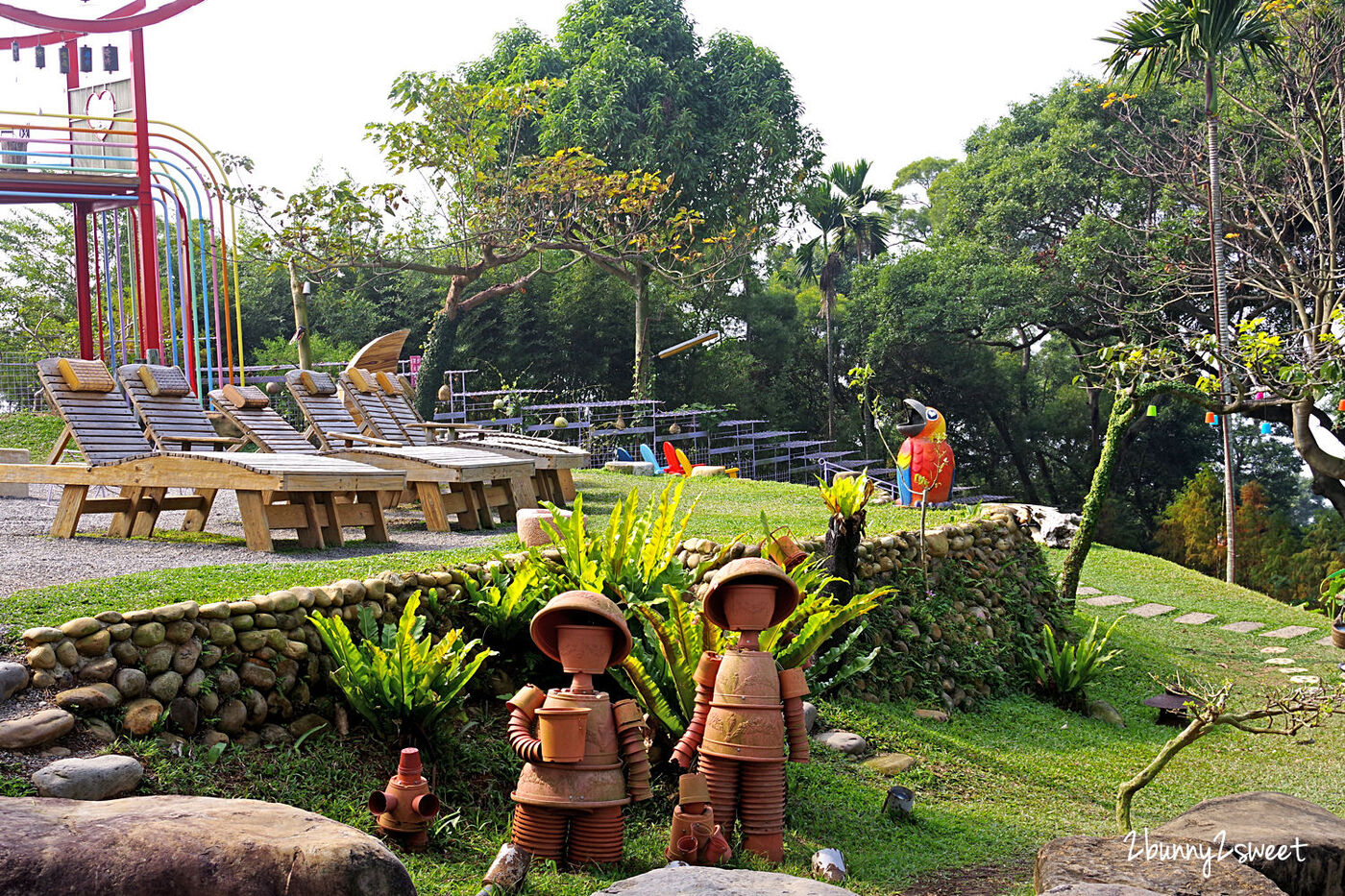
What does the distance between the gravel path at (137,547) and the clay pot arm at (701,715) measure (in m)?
3.08

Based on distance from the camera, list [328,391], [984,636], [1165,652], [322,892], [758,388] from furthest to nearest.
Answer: [758,388], [328,391], [1165,652], [984,636], [322,892]

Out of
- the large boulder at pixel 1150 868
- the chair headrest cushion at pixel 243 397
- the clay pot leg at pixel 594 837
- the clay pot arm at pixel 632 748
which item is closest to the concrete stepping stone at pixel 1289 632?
the large boulder at pixel 1150 868

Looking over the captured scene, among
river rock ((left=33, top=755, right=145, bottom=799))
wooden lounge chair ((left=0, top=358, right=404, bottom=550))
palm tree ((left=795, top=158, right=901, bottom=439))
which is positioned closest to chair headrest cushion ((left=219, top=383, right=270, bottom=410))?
wooden lounge chair ((left=0, top=358, right=404, bottom=550))

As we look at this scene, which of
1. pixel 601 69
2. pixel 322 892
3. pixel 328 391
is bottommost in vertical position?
pixel 322 892

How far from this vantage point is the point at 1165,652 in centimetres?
928

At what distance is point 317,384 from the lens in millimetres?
10109

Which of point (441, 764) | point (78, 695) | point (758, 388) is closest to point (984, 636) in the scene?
point (441, 764)

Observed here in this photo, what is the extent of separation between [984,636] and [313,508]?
466cm

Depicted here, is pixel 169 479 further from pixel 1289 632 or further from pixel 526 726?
pixel 1289 632

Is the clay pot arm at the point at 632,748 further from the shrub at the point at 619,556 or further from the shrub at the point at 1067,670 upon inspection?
the shrub at the point at 1067,670

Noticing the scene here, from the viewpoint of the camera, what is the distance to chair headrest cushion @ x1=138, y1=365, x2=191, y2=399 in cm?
844

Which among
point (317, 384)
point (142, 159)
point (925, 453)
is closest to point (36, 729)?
point (317, 384)

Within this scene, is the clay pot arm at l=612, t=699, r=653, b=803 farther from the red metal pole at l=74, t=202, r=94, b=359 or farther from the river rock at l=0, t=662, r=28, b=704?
the red metal pole at l=74, t=202, r=94, b=359

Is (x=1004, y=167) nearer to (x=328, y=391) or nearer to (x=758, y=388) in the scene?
(x=758, y=388)
